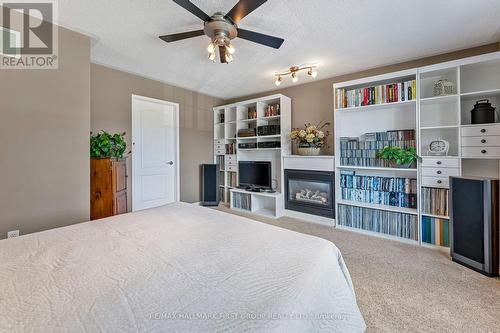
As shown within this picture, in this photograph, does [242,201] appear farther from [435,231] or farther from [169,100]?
[435,231]

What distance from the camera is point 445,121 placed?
277 cm

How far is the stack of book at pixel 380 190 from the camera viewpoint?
283cm

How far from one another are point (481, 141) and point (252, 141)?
3.25m

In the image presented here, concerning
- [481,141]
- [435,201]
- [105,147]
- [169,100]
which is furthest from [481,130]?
[169,100]

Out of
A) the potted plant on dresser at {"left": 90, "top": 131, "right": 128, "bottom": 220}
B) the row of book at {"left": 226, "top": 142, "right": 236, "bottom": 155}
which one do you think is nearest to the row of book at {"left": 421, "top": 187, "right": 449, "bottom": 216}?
the row of book at {"left": 226, "top": 142, "right": 236, "bottom": 155}

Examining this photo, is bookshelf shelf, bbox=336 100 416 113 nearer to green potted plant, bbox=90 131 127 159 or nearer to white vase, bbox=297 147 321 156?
white vase, bbox=297 147 321 156

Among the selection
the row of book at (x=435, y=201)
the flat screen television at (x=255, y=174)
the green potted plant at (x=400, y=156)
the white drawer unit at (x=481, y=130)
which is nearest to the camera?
the white drawer unit at (x=481, y=130)

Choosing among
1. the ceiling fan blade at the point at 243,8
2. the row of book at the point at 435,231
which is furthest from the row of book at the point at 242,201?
the ceiling fan blade at the point at 243,8

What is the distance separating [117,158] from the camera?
274 cm

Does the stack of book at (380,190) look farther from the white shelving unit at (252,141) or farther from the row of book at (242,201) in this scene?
the row of book at (242,201)

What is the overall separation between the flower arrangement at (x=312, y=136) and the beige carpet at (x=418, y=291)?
5.54 ft

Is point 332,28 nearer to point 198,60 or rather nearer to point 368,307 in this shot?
point 198,60

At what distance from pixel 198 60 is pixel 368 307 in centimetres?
329

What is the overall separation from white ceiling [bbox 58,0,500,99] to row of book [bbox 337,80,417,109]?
39 cm
